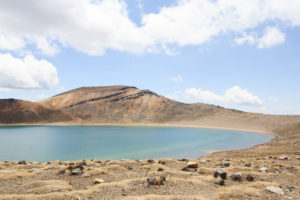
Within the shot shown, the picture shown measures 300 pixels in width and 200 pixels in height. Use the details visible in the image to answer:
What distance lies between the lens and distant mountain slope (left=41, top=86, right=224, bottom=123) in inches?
5714

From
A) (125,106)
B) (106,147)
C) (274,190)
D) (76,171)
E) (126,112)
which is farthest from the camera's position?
(125,106)

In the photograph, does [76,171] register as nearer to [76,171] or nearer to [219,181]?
[76,171]

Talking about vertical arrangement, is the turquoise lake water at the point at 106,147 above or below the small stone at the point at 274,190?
below

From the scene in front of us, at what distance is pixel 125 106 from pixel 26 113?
7069 centimetres

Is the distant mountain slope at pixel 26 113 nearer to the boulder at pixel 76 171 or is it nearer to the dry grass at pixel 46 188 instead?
the boulder at pixel 76 171

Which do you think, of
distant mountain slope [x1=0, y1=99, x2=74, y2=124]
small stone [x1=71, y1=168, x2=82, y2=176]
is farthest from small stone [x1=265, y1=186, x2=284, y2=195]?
distant mountain slope [x1=0, y1=99, x2=74, y2=124]

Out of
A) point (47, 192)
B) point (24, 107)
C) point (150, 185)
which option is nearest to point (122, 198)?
point (150, 185)

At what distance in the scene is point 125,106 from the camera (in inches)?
6412

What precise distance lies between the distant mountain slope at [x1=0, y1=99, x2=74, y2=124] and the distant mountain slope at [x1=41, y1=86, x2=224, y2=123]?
11.3 m

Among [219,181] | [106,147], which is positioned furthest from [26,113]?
[219,181]

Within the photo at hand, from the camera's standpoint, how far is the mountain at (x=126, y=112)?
120000 millimetres

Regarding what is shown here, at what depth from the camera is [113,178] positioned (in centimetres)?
1073

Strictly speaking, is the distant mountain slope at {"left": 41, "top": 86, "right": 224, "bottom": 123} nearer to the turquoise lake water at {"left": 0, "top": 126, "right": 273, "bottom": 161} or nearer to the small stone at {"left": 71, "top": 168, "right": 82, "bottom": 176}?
the turquoise lake water at {"left": 0, "top": 126, "right": 273, "bottom": 161}

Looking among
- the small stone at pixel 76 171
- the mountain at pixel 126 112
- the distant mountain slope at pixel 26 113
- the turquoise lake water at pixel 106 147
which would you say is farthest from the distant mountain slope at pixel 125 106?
the small stone at pixel 76 171
